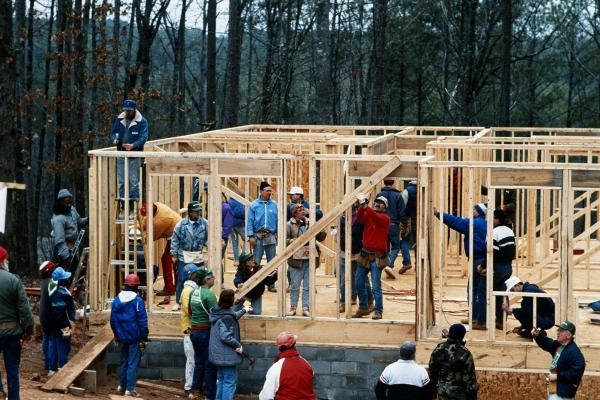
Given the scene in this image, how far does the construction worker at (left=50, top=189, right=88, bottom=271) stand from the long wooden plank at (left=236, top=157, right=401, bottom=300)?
3447 millimetres

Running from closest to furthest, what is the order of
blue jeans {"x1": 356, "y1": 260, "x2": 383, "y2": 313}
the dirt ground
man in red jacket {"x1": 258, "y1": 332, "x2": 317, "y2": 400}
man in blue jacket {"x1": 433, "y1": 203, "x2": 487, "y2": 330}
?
man in red jacket {"x1": 258, "y1": 332, "x2": 317, "y2": 400} < the dirt ground < man in blue jacket {"x1": 433, "y1": 203, "x2": 487, "y2": 330} < blue jeans {"x1": 356, "y1": 260, "x2": 383, "y2": 313}

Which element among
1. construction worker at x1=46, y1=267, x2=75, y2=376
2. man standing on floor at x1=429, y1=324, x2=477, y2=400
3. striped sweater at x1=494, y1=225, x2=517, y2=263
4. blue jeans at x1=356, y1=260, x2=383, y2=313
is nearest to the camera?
man standing on floor at x1=429, y1=324, x2=477, y2=400

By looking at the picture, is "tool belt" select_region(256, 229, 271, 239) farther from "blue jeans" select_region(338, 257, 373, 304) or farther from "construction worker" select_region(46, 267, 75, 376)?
"construction worker" select_region(46, 267, 75, 376)

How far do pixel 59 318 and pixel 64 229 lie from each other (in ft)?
10.2

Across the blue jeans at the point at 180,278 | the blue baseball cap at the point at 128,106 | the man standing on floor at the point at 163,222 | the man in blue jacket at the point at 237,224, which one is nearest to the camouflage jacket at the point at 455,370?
the blue jeans at the point at 180,278

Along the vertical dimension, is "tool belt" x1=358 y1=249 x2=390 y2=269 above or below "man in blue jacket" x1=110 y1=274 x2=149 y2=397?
above

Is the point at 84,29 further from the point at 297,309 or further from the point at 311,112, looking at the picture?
the point at 297,309

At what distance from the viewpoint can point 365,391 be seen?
16.4 metres

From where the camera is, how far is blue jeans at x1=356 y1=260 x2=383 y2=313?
54.9ft

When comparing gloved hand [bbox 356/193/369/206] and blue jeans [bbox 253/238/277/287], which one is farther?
blue jeans [bbox 253/238/277/287]

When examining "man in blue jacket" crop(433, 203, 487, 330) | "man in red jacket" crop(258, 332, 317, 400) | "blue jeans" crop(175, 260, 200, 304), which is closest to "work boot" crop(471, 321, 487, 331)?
"man in blue jacket" crop(433, 203, 487, 330)

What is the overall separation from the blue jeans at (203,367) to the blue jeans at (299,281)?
163 cm

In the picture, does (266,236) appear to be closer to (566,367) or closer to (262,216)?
(262,216)

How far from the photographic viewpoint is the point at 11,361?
521 inches
